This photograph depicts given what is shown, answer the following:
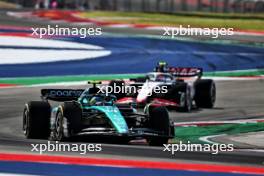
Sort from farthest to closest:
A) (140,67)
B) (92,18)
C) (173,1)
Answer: (173,1) < (92,18) < (140,67)

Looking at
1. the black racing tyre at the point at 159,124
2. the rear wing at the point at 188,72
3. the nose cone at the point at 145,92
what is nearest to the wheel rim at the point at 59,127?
the black racing tyre at the point at 159,124

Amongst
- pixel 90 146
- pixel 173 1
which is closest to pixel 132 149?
pixel 90 146

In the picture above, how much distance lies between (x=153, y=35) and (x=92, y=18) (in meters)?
13.9

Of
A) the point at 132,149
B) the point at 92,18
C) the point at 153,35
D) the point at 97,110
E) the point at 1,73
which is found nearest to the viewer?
the point at 132,149

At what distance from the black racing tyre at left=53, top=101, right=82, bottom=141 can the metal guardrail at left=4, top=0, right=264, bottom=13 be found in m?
52.7

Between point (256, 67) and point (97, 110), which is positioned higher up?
point (97, 110)

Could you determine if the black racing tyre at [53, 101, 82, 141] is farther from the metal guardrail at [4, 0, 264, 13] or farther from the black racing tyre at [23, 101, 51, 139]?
the metal guardrail at [4, 0, 264, 13]

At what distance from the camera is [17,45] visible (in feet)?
104

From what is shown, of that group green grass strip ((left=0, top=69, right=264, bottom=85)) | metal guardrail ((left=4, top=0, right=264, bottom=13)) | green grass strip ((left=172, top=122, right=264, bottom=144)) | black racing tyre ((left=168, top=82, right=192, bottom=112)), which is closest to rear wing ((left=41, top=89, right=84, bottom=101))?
green grass strip ((left=172, top=122, right=264, bottom=144))

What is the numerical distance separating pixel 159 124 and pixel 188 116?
473 cm

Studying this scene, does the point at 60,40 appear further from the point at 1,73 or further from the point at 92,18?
the point at 92,18

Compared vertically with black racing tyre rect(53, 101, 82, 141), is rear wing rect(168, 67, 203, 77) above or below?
below

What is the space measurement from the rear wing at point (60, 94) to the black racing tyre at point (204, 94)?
6102mm

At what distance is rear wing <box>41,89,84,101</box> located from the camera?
615 inches
